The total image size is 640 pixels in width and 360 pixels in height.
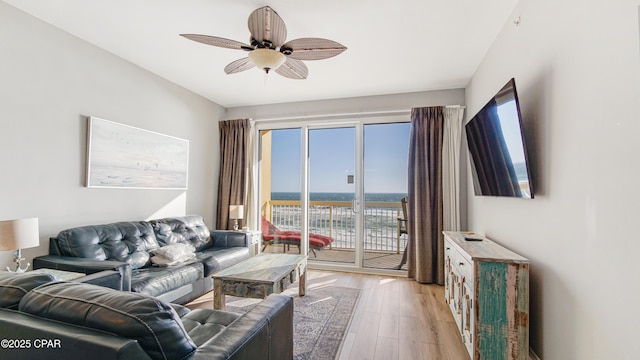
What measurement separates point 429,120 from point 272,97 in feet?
7.60

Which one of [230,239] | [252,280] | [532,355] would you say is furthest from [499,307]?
[230,239]

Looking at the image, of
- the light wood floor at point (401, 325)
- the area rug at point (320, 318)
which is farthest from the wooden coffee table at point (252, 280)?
the light wood floor at point (401, 325)

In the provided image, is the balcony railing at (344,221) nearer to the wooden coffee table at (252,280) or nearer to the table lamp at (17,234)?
the wooden coffee table at (252,280)

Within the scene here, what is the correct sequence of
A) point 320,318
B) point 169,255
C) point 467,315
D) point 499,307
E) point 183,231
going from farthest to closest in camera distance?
point 183,231 < point 169,255 < point 320,318 < point 467,315 < point 499,307

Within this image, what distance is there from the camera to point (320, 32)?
104 inches

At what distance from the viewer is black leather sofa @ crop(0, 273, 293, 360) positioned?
897 mm

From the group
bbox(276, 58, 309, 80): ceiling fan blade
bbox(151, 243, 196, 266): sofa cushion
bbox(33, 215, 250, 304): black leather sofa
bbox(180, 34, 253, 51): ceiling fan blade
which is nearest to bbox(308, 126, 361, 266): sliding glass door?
bbox(33, 215, 250, 304): black leather sofa

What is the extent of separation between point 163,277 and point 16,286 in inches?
59.1

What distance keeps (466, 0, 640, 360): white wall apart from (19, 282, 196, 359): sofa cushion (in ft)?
5.62

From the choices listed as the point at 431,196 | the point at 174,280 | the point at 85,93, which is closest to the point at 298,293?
the point at 174,280

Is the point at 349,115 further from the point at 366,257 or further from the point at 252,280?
the point at 252,280

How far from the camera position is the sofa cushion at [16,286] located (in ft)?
3.71

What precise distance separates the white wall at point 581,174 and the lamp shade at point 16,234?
334 cm

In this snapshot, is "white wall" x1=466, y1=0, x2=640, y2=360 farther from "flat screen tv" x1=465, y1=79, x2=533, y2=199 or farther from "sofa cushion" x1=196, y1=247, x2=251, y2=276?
"sofa cushion" x1=196, y1=247, x2=251, y2=276
